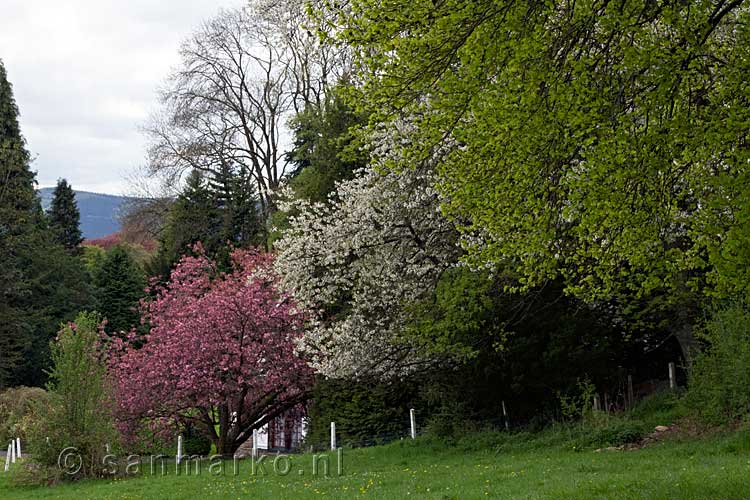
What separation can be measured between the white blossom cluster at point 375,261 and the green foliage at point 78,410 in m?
4.96

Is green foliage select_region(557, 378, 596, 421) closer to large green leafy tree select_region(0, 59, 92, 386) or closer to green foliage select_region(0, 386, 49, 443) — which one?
green foliage select_region(0, 386, 49, 443)

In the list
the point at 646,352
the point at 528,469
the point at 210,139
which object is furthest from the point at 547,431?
the point at 210,139

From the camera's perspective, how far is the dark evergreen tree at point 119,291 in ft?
152

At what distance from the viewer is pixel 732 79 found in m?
7.31

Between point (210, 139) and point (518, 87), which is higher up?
point (210, 139)

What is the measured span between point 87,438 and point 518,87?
14.0 meters

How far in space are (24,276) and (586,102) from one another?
124 ft

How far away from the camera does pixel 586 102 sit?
777 centimetres

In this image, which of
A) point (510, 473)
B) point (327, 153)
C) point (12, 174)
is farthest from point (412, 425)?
point (12, 174)

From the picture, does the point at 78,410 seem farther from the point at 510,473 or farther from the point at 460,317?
the point at 510,473

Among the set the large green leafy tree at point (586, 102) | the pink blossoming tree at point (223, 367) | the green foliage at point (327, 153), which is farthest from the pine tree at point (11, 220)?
the large green leafy tree at point (586, 102)

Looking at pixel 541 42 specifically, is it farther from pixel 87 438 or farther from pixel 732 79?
pixel 87 438

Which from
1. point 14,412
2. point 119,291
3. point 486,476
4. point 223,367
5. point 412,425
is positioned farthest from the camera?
point 119,291

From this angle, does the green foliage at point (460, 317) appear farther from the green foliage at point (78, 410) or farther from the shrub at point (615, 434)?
the green foliage at point (78, 410)
